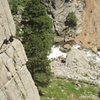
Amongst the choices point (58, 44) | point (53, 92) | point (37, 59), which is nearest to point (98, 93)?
point (53, 92)

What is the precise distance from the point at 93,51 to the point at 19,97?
36211mm

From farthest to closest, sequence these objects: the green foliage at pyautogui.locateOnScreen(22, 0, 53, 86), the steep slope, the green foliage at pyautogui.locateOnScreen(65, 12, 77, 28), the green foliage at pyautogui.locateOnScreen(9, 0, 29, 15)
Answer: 1. the green foliage at pyautogui.locateOnScreen(65, 12, 77, 28)
2. the steep slope
3. the green foliage at pyautogui.locateOnScreen(9, 0, 29, 15)
4. the green foliage at pyautogui.locateOnScreen(22, 0, 53, 86)

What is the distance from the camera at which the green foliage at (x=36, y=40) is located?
107 feet

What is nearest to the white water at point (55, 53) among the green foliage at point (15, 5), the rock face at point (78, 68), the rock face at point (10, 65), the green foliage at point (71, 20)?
the rock face at point (78, 68)

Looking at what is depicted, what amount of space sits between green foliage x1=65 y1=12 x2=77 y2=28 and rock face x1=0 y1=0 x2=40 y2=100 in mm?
38683

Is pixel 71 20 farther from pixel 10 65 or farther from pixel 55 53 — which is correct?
pixel 10 65

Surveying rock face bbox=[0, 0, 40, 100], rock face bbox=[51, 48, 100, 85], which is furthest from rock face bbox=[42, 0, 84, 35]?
rock face bbox=[0, 0, 40, 100]

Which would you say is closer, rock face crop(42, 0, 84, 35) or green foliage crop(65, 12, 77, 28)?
green foliage crop(65, 12, 77, 28)

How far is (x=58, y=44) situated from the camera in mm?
57656

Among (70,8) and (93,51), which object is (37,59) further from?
(70,8)

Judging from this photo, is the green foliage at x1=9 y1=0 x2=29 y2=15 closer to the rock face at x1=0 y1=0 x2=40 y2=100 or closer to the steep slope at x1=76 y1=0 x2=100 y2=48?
the steep slope at x1=76 y1=0 x2=100 y2=48

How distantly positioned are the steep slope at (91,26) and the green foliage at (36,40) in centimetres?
2596

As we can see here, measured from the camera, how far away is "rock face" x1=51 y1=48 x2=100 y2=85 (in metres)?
44.8

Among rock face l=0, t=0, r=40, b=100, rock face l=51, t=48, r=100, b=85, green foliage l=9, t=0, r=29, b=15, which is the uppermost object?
rock face l=0, t=0, r=40, b=100
